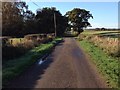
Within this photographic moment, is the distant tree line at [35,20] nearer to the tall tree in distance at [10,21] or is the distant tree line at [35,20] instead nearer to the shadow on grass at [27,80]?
the tall tree in distance at [10,21]

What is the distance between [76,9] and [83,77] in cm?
10146

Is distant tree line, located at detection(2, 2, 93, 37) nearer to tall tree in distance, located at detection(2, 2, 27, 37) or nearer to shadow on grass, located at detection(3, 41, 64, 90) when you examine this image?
tall tree in distance, located at detection(2, 2, 27, 37)

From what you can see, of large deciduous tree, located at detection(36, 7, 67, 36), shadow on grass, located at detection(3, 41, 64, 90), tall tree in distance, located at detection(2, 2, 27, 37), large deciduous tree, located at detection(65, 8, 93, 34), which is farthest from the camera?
large deciduous tree, located at detection(65, 8, 93, 34)

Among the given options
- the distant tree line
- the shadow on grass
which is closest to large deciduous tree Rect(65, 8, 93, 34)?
the distant tree line

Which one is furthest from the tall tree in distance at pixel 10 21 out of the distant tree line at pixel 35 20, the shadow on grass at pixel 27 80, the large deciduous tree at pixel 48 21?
the shadow on grass at pixel 27 80

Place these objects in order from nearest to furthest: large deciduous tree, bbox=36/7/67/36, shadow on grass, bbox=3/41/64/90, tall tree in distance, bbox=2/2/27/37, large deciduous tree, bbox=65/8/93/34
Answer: shadow on grass, bbox=3/41/64/90, tall tree in distance, bbox=2/2/27/37, large deciduous tree, bbox=36/7/67/36, large deciduous tree, bbox=65/8/93/34

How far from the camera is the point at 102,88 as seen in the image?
10.3 meters

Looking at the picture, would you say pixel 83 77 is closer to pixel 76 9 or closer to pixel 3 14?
pixel 3 14

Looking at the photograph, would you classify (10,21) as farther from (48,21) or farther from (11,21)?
(48,21)

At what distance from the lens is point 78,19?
363ft

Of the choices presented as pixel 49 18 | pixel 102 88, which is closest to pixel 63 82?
pixel 102 88

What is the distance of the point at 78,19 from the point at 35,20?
1255 inches

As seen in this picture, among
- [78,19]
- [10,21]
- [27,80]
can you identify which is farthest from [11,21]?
[78,19]

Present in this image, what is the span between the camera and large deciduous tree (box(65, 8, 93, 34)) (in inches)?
4313
